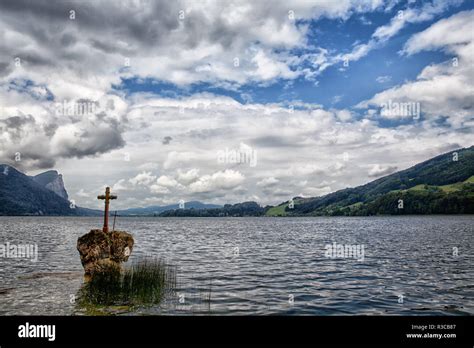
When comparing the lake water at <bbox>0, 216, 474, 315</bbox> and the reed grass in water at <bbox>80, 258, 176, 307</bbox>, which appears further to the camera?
the reed grass in water at <bbox>80, 258, 176, 307</bbox>

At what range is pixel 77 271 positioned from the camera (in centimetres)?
3450

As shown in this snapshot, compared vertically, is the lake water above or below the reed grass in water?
below

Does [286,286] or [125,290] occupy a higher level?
[125,290]

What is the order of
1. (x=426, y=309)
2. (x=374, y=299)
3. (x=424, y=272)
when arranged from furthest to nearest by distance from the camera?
(x=424, y=272)
(x=374, y=299)
(x=426, y=309)

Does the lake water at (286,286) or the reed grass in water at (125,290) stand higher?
the reed grass in water at (125,290)

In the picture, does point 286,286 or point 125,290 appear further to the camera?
point 286,286

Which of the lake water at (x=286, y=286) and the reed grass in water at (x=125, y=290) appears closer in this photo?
the lake water at (x=286, y=286)
